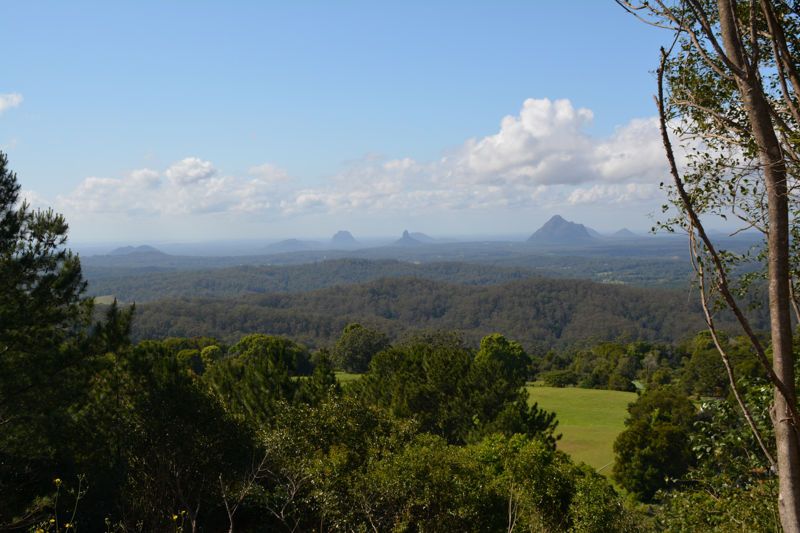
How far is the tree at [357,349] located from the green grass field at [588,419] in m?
18.9

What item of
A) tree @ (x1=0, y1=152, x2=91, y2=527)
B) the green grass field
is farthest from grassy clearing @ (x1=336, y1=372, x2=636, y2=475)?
tree @ (x1=0, y1=152, x2=91, y2=527)

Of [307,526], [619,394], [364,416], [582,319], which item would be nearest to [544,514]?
[364,416]

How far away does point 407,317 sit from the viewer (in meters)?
164

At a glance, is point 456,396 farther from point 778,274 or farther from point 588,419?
point 778,274

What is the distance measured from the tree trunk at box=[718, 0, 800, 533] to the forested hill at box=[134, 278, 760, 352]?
97109 mm

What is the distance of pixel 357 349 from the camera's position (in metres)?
58.0

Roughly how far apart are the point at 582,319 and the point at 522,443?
13603 centimetres

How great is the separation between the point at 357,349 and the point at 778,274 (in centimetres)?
5630

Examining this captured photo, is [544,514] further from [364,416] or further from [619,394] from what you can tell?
[619,394]

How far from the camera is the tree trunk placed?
2.82 m

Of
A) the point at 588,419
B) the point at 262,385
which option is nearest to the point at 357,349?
the point at 588,419

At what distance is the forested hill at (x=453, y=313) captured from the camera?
376 ft

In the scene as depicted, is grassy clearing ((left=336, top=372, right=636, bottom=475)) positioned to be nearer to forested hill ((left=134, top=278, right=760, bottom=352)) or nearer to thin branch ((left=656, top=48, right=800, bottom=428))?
thin branch ((left=656, top=48, right=800, bottom=428))

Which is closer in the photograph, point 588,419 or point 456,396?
point 456,396
